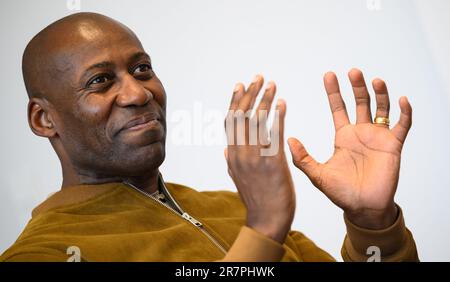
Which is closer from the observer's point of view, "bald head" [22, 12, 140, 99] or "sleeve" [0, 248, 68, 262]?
"sleeve" [0, 248, 68, 262]

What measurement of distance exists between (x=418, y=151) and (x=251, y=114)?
998 mm

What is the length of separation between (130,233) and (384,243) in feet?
2.03

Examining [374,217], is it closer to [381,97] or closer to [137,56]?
[381,97]

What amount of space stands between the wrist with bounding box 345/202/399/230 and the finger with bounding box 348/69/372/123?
0.24 meters

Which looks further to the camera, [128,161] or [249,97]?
[128,161]

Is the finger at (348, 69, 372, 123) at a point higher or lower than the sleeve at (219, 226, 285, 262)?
higher

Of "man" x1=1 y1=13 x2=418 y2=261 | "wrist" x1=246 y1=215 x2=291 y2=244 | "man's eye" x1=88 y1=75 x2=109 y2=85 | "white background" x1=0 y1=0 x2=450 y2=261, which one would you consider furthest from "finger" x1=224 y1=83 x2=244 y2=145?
"white background" x1=0 y1=0 x2=450 y2=261

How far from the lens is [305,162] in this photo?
5.58ft

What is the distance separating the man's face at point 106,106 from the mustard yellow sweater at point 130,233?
8cm

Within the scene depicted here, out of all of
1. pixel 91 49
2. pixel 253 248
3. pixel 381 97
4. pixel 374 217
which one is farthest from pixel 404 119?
pixel 91 49

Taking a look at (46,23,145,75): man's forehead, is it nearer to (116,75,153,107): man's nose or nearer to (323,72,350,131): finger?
(116,75,153,107): man's nose

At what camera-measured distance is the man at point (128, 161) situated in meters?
1.61

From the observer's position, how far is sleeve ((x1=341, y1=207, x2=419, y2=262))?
1661mm

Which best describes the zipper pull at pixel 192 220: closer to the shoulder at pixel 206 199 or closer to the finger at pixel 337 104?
the shoulder at pixel 206 199
